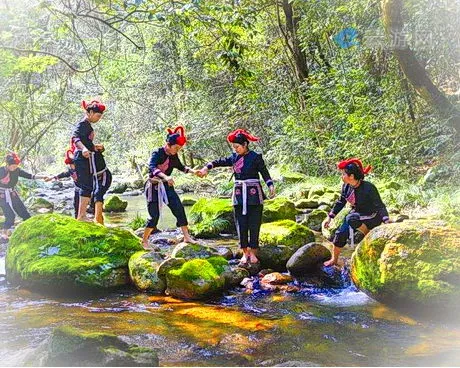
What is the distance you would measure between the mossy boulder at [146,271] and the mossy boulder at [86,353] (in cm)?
217

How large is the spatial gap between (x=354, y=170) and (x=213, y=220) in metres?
3.82

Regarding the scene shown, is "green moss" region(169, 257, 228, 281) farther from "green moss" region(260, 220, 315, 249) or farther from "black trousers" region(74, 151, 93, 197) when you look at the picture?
"black trousers" region(74, 151, 93, 197)

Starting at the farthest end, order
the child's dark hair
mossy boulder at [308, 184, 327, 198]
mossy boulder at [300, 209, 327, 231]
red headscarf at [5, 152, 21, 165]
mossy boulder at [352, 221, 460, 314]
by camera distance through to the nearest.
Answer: mossy boulder at [308, 184, 327, 198], mossy boulder at [300, 209, 327, 231], red headscarf at [5, 152, 21, 165], the child's dark hair, mossy boulder at [352, 221, 460, 314]

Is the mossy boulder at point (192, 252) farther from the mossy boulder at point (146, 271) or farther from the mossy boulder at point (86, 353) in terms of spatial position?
the mossy boulder at point (86, 353)

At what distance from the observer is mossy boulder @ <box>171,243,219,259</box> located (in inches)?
207

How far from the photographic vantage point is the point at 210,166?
18.8 feet

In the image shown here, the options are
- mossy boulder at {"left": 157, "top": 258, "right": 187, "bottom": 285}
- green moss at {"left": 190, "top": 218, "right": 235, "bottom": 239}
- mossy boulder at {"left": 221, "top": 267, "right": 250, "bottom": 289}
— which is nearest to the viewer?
mossy boulder at {"left": 157, "top": 258, "right": 187, "bottom": 285}

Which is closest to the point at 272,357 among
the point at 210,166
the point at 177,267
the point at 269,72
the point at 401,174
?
the point at 177,267

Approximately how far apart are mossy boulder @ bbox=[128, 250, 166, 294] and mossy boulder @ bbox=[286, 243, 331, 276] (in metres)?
1.59

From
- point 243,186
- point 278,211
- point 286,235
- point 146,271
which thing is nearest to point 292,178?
point 278,211

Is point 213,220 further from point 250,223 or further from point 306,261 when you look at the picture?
point 306,261

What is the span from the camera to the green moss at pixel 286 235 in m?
5.97

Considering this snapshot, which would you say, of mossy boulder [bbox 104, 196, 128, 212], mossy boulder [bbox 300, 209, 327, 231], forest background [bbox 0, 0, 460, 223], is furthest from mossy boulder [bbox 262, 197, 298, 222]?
mossy boulder [bbox 104, 196, 128, 212]

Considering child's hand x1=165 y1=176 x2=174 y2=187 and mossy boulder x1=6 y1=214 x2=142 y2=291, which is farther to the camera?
child's hand x1=165 y1=176 x2=174 y2=187
